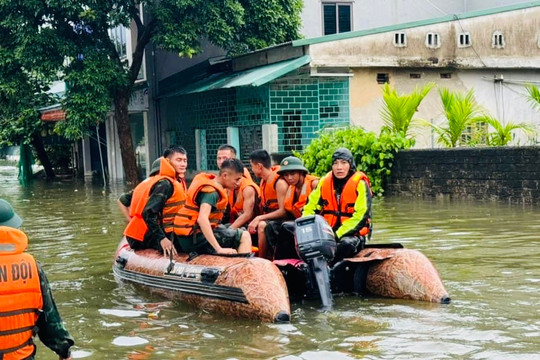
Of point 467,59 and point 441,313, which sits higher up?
point 467,59

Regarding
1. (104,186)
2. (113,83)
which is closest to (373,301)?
(113,83)

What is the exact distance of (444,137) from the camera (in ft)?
62.0

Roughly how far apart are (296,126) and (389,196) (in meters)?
4.73

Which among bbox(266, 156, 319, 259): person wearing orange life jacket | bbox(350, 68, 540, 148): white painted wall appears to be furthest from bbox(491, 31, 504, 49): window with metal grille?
bbox(266, 156, 319, 259): person wearing orange life jacket

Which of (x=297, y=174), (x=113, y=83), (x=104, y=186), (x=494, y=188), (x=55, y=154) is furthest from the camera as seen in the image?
(x=55, y=154)

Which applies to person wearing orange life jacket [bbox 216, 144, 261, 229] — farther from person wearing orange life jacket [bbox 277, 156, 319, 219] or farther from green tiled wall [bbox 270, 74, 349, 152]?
green tiled wall [bbox 270, 74, 349, 152]

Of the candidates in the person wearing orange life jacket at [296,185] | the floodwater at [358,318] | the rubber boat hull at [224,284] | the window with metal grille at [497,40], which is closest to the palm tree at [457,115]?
the window with metal grille at [497,40]

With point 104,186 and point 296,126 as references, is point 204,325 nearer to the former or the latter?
point 296,126

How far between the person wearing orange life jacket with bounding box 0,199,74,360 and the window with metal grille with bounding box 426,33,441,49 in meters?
18.9

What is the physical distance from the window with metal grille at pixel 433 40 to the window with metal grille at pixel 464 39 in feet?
1.99

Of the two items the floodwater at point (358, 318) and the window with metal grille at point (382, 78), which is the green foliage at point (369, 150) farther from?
the floodwater at point (358, 318)

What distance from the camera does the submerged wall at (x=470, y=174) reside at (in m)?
15.6

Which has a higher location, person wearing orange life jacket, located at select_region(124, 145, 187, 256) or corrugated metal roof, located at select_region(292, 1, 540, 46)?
corrugated metal roof, located at select_region(292, 1, 540, 46)

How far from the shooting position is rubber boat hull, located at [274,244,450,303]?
27.3ft
